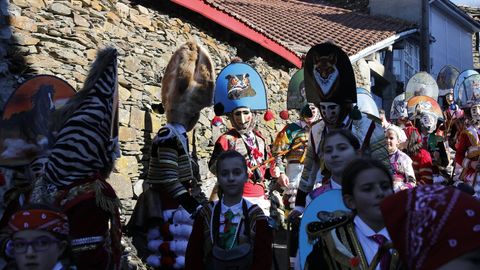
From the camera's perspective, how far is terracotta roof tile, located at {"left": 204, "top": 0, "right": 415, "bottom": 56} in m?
15.5

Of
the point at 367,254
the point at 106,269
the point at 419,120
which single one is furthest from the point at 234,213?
the point at 419,120

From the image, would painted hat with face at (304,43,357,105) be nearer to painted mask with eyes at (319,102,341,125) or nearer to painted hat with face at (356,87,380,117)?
painted mask with eyes at (319,102,341,125)

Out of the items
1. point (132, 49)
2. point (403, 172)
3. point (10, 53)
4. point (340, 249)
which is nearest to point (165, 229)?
point (10, 53)

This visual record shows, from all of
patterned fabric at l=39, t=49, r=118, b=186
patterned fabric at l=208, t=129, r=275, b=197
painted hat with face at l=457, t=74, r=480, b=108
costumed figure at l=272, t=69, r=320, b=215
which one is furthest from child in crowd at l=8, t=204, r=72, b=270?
painted hat with face at l=457, t=74, r=480, b=108

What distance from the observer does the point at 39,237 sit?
3406 mm

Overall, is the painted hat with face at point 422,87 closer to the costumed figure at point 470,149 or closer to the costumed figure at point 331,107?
the costumed figure at point 470,149

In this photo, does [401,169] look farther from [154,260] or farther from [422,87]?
[422,87]

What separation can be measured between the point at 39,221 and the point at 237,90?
3.65 metres

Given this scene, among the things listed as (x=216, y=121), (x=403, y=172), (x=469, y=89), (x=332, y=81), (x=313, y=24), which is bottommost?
(x=403, y=172)

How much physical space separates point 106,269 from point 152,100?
4.45 metres

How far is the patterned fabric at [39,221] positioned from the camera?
3.41m

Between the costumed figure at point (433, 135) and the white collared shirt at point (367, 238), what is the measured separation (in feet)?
24.3

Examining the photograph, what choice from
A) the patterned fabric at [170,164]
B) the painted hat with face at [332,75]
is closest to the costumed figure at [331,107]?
the painted hat with face at [332,75]

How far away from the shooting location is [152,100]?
816 cm
